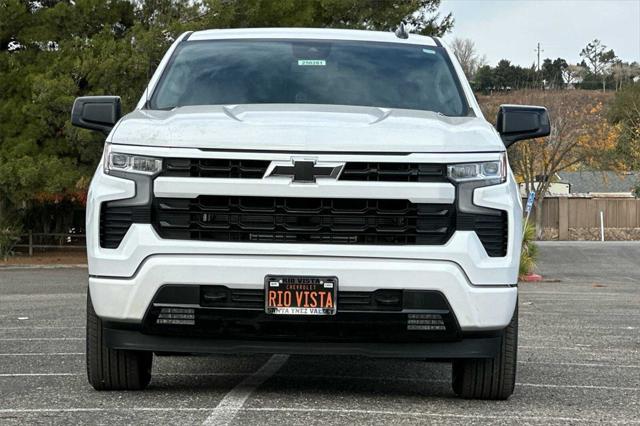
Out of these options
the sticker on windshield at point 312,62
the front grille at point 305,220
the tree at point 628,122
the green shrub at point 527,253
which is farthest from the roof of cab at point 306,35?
the tree at point 628,122

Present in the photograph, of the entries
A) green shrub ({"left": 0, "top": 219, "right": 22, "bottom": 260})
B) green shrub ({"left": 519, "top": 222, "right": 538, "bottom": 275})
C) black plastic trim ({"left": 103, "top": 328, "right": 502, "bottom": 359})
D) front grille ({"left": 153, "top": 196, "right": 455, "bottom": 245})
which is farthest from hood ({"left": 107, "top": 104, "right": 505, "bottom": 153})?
green shrub ({"left": 0, "top": 219, "right": 22, "bottom": 260})

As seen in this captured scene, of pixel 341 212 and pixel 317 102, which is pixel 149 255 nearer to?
pixel 341 212

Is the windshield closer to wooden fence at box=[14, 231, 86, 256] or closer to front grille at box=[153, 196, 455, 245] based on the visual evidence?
front grille at box=[153, 196, 455, 245]

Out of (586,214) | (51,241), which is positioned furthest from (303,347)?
(586,214)

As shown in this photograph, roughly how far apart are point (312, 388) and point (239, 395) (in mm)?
598

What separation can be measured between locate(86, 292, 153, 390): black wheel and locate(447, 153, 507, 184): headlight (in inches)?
77.1

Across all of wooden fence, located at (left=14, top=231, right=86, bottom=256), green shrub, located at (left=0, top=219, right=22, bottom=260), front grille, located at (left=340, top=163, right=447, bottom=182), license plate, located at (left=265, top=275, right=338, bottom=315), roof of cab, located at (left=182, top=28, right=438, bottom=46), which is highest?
roof of cab, located at (left=182, top=28, right=438, bottom=46)

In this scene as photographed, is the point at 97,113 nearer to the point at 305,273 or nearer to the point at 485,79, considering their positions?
the point at 305,273

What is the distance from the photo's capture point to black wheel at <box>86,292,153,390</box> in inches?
243

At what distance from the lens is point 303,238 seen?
225 inches

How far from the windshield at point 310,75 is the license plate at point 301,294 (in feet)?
5.34

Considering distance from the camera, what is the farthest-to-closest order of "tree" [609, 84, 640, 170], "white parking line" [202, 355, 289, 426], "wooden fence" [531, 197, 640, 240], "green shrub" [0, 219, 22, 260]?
"wooden fence" [531, 197, 640, 240] < "tree" [609, 84, 640, 170] < "green shrub" [0, 219, 22, 260] < "white parking line" [202, 355, 289, 426]

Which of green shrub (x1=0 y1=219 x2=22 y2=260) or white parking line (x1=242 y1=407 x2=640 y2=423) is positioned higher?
white parking line (x1=242 y1=407 x2=640 y2=423)

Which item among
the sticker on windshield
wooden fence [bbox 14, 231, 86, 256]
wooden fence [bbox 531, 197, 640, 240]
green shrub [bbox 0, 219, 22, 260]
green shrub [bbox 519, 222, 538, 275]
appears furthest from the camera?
wooden fence [bbox 531, 197, 640, 240]
